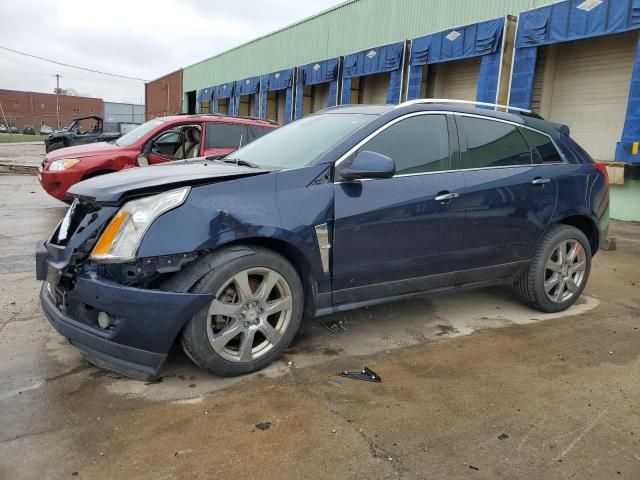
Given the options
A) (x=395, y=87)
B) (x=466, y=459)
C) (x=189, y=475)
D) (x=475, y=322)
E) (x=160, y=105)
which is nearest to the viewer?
(x=189, y=475)

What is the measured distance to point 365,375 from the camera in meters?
3.20

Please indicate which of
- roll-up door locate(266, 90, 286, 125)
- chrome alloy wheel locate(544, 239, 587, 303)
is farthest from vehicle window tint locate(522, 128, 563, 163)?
roll-up door locate(266, 90, 286, 125)

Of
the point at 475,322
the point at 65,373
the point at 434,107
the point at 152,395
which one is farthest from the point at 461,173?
the point at 65,373

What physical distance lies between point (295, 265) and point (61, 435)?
1568 mm

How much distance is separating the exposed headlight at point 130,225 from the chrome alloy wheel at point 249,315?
528 millimetres

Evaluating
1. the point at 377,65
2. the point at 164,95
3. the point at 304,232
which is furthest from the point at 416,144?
the point at 164,95

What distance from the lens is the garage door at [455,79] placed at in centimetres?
1518

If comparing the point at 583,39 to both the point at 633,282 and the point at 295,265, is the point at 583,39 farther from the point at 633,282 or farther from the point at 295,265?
the point at 295,265

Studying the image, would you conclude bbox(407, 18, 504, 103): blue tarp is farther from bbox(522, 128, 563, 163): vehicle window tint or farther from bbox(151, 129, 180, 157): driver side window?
bbox(522, 128, 563, 163): vehicle window tint

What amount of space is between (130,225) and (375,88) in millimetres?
18041

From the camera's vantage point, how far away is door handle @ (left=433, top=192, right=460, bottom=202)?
3651mm

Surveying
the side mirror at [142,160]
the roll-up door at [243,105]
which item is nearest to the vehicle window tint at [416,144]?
the side mirror at [142,160]

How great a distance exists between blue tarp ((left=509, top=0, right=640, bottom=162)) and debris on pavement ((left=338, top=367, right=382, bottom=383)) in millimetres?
9044

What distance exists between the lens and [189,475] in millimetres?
2230
